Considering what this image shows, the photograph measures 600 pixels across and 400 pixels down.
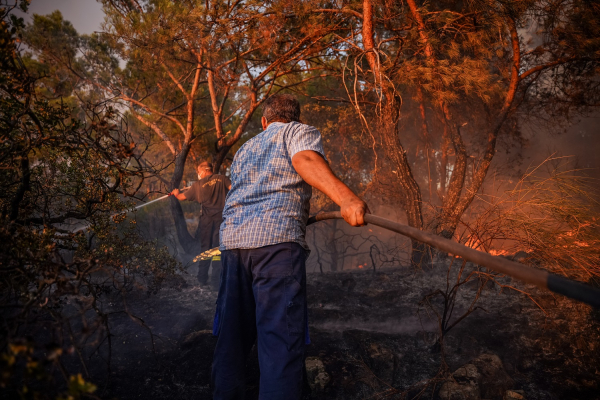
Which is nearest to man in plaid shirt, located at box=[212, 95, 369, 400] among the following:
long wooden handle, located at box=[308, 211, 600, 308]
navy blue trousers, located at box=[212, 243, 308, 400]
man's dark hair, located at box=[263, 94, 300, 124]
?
navy blue trousers, located at box=[212, 243, 308, 400]

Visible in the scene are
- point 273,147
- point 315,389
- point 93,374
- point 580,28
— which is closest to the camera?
point 273,147

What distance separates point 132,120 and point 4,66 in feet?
33.3

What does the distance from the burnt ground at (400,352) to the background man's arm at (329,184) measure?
1707 mm

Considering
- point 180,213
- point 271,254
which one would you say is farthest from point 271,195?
point 180,213

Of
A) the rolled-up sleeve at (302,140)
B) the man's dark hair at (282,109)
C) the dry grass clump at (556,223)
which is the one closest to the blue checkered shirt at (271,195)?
the rolled-up sleeve at (302,140)

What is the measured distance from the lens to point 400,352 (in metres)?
3.47

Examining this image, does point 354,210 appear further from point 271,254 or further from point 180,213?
point 180,213

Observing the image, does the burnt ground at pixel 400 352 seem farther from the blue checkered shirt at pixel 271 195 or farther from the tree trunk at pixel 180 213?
the tree trunk at pixel 180 213

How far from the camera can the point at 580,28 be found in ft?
16.0

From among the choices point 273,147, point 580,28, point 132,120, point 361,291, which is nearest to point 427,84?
point 580,28

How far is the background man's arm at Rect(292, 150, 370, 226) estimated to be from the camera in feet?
5.67

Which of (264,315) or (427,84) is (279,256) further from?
(427,84)

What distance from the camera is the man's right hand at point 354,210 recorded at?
5.60ft

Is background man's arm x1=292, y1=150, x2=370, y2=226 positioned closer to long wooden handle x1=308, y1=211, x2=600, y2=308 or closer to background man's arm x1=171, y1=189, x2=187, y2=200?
long wooden handle x1=308, y1=211, x2=600, y2=308
